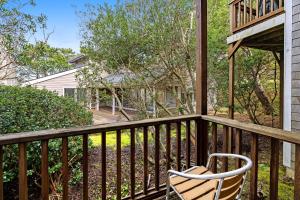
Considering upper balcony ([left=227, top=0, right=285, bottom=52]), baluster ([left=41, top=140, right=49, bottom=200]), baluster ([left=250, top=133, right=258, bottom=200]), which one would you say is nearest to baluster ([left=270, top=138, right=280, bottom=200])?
baluster ([left=250, top=133, right=258, bottom=200])

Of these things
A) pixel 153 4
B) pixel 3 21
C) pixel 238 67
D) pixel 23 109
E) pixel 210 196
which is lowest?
pixel 210 196

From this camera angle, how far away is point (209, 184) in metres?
1.92

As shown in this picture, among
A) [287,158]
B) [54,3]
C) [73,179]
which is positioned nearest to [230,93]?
[287,158]

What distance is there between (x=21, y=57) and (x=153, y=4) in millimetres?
3479

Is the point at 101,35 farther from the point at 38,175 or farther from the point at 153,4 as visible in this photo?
the point at 38,175

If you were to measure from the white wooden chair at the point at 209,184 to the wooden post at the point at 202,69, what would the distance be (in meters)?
0.55

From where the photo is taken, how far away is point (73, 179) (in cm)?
430

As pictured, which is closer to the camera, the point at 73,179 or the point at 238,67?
the point at 73,179

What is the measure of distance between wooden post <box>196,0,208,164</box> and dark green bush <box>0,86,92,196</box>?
2272 mm

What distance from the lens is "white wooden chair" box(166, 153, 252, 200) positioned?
4.75 ft

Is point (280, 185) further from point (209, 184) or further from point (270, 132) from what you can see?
point (270, 132)

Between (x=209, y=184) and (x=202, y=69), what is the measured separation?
1.20 meters

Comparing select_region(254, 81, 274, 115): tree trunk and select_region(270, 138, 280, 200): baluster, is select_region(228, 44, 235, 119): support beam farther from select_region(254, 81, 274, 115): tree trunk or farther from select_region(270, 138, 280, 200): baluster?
select_region(270, 138, 280, 200): baluster

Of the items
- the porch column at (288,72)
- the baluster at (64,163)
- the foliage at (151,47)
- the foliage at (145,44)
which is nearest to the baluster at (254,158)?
the baluster at (64,163)
